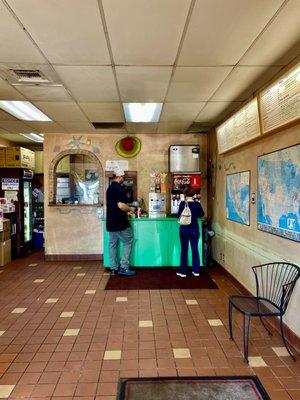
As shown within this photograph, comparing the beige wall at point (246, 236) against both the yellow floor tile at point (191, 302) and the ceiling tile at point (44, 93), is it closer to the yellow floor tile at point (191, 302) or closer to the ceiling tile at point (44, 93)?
the yellow floor tile at point (191, 302)

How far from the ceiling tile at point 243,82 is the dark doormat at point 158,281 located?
2.85m

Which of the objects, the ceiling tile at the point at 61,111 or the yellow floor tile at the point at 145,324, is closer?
the yellow floor tile at the point at 145,324

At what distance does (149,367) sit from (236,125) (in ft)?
10.8

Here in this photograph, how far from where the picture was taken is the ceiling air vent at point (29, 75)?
127 inches

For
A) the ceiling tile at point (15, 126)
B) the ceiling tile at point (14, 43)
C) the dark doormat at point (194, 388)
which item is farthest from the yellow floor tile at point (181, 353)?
the ceiling tile at point (15, 126)

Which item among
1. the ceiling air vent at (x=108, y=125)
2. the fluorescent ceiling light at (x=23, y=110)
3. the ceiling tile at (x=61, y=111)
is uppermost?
the fluorescent ceiling light at (x=23, y=110)

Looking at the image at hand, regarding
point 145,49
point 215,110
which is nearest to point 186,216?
point 215,110

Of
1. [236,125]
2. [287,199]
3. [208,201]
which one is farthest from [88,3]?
[208,201]

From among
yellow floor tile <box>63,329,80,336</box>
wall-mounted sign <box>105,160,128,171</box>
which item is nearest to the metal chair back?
yellow floor tile <box>63,329,80,336</box>

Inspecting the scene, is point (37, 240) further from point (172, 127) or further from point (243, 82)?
point (243, 82)

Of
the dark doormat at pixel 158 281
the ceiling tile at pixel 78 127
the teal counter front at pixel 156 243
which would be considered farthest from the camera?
the teal counter front at pixel 156 243

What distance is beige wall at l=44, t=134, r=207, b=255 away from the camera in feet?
21.6

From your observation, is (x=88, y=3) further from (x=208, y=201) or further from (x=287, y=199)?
(x=208, y=201)

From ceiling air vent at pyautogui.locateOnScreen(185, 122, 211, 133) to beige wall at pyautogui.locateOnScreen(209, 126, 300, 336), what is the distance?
0.20 m
